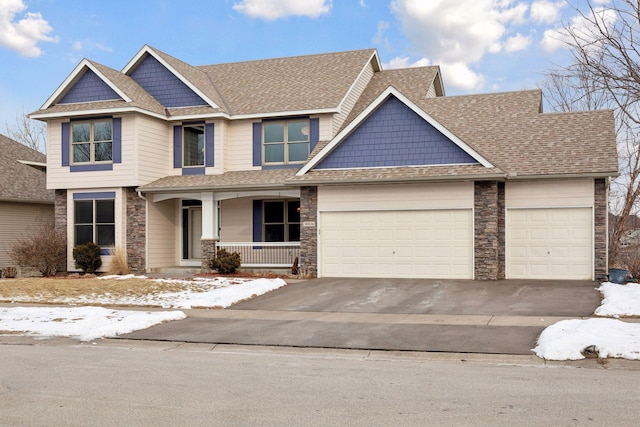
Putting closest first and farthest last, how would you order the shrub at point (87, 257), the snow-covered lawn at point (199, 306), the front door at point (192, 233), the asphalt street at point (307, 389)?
the asphalt street at point (307, 389), the snow-covered lawn at point (199, 306), the shrub at point (87, 257), the front door at point (192, 233)

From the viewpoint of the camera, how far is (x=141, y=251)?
25297 mm

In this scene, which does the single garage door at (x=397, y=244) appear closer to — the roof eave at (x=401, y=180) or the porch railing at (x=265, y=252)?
the roof eave at (x=401, y=180)

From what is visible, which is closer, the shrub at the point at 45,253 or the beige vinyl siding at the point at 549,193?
the beige vinyl siding at the point at 549,193

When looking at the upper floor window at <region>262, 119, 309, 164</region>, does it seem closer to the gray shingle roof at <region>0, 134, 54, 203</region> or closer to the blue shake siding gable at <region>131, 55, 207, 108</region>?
the blue shake siding gable at <region>131, 55, 207, 108</region>

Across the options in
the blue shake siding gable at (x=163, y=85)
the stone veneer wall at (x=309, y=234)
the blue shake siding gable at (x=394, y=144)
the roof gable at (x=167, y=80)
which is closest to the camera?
the blue shake siding gable at (x=394, y=144)

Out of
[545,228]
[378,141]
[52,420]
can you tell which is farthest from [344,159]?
[52,420]

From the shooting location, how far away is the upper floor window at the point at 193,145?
26.7m

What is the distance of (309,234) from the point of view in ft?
73.0

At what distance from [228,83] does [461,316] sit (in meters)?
18.0

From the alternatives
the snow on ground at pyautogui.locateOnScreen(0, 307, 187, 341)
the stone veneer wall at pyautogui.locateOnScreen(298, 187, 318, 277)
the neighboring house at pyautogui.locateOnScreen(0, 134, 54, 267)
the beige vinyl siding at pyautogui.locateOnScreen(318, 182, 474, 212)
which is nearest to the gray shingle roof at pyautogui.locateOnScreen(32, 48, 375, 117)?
the stone veneer wall at pyautogui.locateOnScreen(298, 187, 318, 277)

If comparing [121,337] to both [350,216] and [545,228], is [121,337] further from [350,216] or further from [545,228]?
[545,228]

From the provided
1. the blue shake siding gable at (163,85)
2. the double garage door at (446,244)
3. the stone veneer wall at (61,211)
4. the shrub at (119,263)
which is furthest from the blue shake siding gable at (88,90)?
the double garage door at (446,244)

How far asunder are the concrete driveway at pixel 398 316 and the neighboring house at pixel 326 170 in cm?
155

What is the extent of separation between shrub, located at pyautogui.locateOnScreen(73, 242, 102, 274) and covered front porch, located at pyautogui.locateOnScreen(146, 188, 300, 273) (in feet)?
6.49
